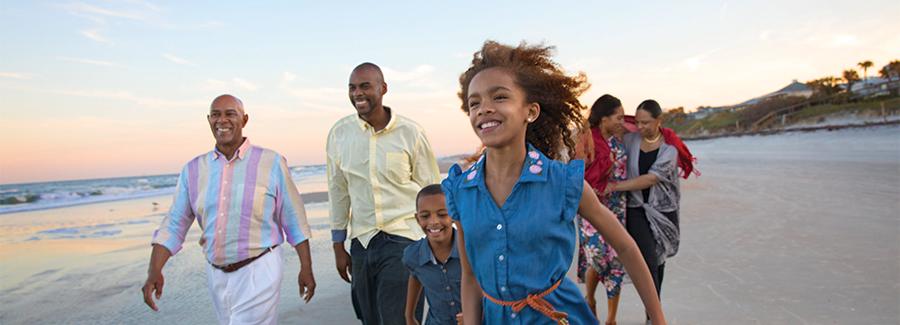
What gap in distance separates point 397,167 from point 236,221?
3.50 ft

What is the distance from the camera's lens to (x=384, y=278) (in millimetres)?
3693

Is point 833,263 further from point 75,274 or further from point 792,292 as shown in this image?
point 75,274

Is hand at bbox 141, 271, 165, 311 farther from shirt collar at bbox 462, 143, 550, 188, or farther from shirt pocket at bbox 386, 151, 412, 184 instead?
shirt collar at bbox 462, 143, 550, 188

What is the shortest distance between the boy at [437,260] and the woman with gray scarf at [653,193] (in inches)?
79.9

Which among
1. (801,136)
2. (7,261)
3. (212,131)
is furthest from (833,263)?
(801,136)

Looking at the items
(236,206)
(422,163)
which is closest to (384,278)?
(422,163)

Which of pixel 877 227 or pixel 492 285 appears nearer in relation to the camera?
pixel 492 285

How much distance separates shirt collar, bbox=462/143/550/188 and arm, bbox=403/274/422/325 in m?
1.38

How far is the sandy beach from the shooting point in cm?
510

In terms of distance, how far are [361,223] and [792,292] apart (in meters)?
4.22

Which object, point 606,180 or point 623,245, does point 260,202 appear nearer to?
point 623,245

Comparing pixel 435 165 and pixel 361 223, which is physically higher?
pixel 435 165

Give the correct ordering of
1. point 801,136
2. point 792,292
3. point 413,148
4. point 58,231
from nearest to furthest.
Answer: point 413,148
point 792,292
point 58,231
point 801,136

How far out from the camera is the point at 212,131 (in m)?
3.58
